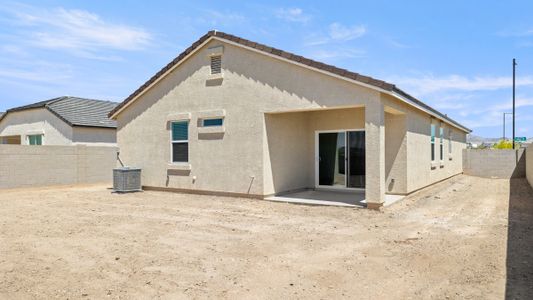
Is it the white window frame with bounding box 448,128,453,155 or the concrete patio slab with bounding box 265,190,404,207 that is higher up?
the white window frame with bounding box 448,128,453,155

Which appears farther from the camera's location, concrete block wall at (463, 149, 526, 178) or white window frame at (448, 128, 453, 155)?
concrete block wall at (463, 149, 526, 178)

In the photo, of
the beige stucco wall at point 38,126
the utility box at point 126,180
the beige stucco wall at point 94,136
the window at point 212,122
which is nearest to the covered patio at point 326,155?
the window at point 212,122

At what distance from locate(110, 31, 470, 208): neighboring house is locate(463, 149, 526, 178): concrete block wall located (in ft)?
36.8

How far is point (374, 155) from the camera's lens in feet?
34.4

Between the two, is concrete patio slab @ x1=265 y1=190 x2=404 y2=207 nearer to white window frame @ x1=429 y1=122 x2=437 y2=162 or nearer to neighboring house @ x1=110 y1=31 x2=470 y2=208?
neighboring house @ x1=110 y1=31 x2=470 y2=208

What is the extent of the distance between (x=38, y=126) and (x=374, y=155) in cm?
2315

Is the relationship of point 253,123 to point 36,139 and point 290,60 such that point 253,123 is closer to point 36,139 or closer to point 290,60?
point 290,60

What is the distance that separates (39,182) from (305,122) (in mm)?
13171

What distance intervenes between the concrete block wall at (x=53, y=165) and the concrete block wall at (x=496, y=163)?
74.4 feet

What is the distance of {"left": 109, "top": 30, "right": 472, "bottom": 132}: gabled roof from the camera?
1036 centimetres

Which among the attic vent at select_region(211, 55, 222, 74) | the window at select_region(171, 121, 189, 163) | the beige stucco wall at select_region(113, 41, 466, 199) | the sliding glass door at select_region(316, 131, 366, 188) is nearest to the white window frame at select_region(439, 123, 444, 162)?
the beige stucco wall at select_region(113, 41, 466, 199)

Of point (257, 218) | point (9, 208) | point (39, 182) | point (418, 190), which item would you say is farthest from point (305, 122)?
point (39, 182)

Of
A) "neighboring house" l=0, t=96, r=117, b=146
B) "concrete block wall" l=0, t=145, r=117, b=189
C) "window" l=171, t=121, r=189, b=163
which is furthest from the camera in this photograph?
"neighboring house" l=0, t=96, r=117, b=146

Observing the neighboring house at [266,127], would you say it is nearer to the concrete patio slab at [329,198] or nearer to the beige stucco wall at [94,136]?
the concrete patio slab at [329,198]
